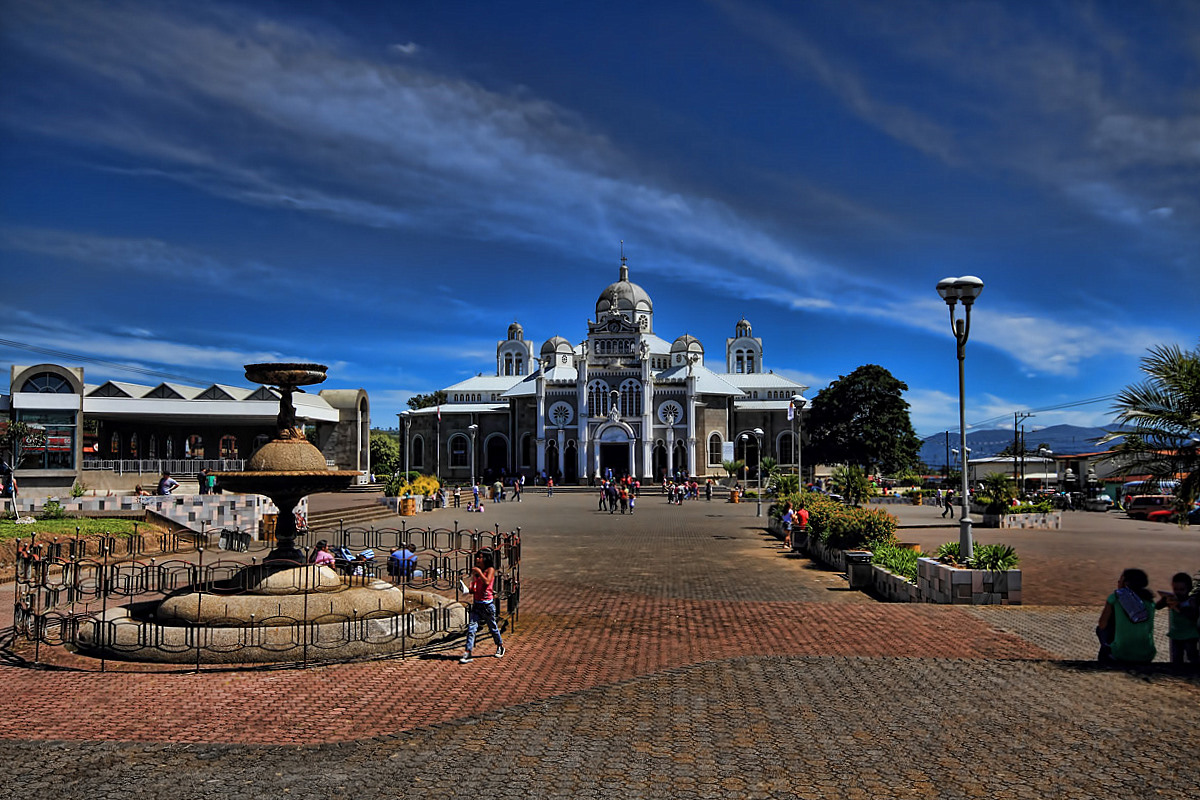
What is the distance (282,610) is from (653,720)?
583 centimetres

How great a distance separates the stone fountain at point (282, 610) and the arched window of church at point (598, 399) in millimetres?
60364

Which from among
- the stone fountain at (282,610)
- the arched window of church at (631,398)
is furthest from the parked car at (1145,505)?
the arched window of church at (631,398)

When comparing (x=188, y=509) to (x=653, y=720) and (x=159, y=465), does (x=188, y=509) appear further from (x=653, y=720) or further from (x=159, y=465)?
(x=653, y=720)

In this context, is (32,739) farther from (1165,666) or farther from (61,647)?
(1165,666)

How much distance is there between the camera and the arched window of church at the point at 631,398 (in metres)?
73.6

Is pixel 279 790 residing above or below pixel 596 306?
below

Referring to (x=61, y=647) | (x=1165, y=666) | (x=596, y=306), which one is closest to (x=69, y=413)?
(x=61, y=647)

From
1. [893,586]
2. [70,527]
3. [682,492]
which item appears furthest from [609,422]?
[893,586]

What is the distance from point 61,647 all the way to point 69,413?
3341 cm

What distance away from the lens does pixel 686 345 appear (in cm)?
8838

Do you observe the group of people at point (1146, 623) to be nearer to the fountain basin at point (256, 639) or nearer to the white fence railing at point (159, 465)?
the fountain basin at point (256, 639)

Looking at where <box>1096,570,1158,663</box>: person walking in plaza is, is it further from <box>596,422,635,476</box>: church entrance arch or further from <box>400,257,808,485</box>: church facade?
<box>596,422,635,476</box>: church entrance arch

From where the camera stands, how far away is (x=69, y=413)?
39.0 metres

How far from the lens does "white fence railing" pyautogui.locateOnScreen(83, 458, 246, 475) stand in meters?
43.4
